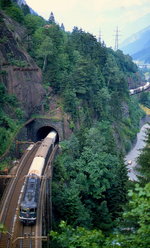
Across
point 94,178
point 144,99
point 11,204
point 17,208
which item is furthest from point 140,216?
point 144,99

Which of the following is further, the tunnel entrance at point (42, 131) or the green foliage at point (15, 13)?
the green foliage at point (15, 13)

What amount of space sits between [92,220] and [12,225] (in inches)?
537

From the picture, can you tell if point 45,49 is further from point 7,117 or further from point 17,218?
point 17,218

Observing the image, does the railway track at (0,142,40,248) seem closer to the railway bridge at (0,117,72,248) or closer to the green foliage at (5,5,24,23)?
the railway bridge at (0,117,72,248)

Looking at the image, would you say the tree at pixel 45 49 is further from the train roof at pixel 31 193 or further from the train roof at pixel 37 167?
the train roof at pixel 31 193

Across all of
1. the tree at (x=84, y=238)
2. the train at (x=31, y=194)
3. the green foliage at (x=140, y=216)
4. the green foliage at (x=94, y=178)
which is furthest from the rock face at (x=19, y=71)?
the green foliage at (x=140, y=216)

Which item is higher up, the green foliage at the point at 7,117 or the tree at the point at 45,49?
the tree at the point at 45,49

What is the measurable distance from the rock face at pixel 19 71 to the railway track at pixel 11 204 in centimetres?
1490

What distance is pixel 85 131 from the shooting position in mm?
41875

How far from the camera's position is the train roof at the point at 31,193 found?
22384mm

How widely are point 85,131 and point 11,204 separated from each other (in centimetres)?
1945

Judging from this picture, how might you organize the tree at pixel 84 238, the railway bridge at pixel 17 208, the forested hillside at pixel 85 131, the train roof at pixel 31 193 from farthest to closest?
the forested hillside at pixel 85 131
the train roof at pixel 31 193
the railway bridge at pixel 17 208
the tree at pixel 84 238

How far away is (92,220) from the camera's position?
3338 cm

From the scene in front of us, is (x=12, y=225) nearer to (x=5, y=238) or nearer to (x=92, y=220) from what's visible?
(x=5, y=238)
